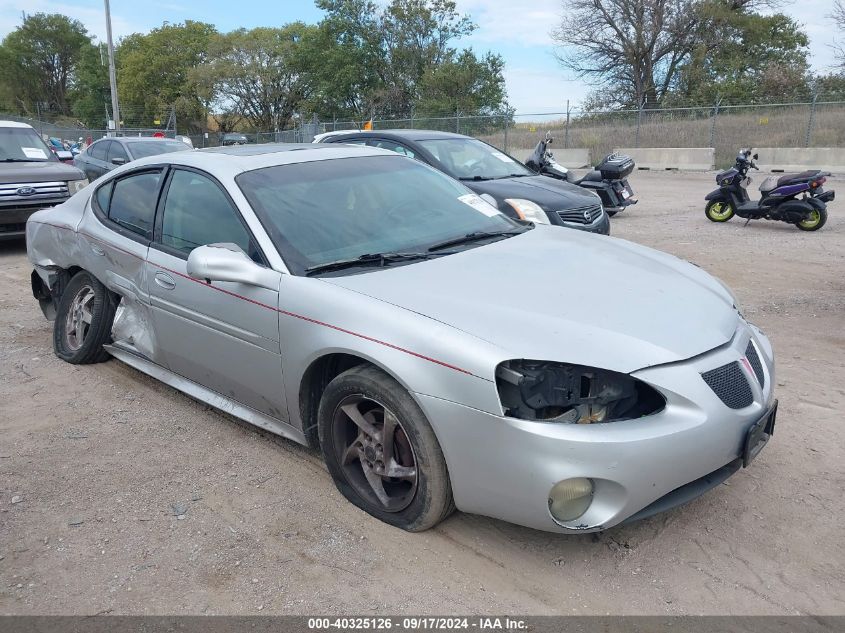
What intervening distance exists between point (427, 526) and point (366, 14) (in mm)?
48900

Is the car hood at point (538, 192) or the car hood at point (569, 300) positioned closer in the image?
the car hood at point (569, 300)

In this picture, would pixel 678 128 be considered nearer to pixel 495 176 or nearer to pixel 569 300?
pixel 495 176

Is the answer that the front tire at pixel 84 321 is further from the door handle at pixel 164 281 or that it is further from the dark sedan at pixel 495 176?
the dark sedan at pixel 495 176

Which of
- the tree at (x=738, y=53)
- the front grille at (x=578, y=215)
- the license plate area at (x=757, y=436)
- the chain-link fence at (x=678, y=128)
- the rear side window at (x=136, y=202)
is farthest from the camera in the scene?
the tree at (x=738, y=53)

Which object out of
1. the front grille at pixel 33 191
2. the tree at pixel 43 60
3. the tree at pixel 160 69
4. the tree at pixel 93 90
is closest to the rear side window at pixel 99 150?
the front grille at pixel 33 191

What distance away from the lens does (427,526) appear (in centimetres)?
297

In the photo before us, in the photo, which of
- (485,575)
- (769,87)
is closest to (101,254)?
(485,575)

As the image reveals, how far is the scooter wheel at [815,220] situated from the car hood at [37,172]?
10.6 meters

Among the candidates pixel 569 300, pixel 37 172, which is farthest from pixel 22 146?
pixel 569 300

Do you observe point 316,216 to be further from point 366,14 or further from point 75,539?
point 366,14

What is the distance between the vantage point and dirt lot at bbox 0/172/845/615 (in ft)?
8.73

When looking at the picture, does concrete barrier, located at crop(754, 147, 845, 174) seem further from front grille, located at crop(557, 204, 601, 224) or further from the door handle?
the door handle

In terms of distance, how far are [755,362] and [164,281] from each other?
3.07m

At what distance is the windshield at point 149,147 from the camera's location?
43.7 feet
